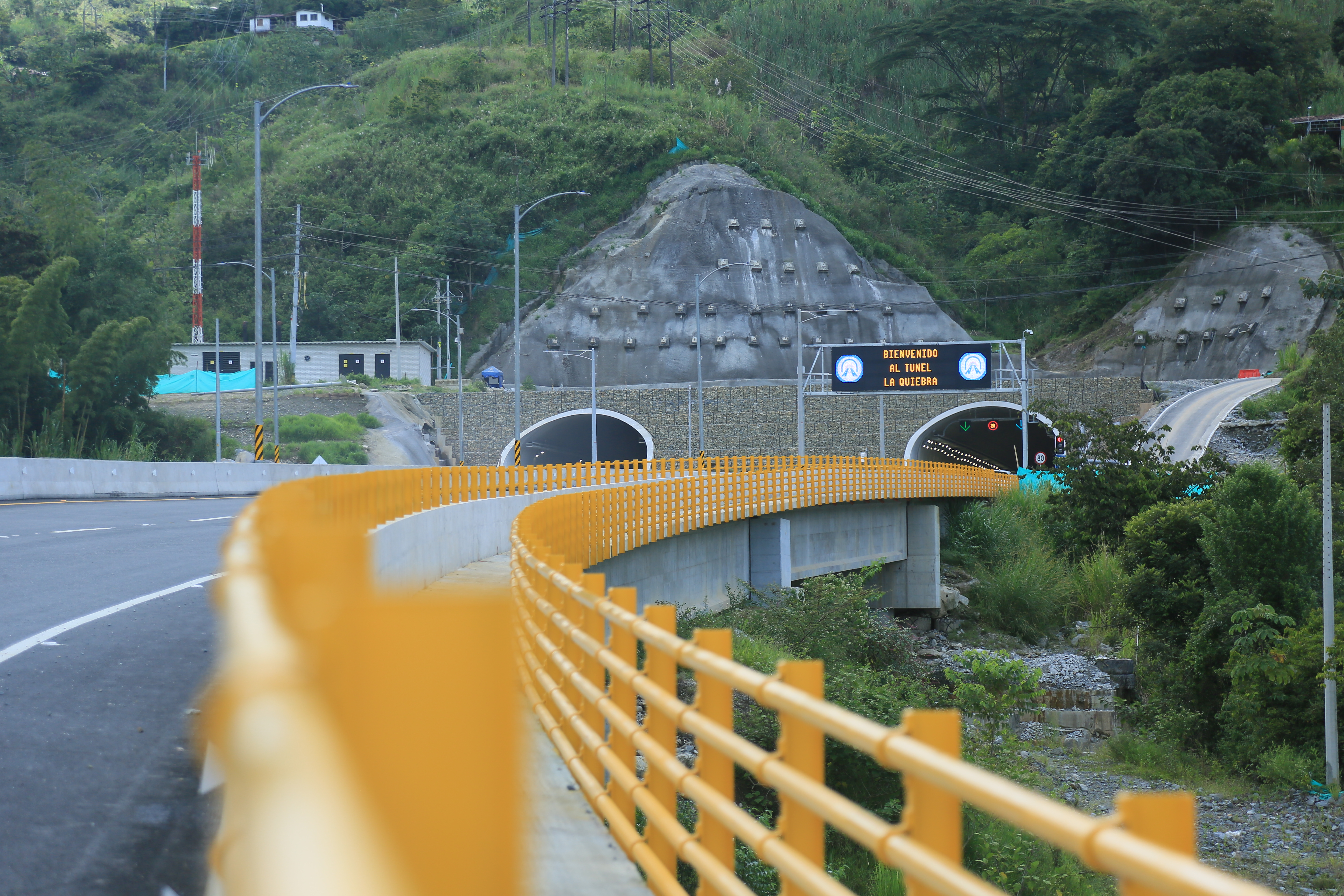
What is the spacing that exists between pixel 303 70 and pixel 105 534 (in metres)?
145

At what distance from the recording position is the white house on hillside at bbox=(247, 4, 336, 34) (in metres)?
167

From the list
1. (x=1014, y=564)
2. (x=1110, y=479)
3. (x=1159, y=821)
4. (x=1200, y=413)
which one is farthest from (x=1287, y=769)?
(x=1200, y=413)

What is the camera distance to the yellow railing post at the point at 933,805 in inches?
97.4

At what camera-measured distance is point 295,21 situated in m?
170

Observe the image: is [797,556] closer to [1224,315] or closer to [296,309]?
[296,309]

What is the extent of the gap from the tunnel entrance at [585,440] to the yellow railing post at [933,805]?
70.0 m

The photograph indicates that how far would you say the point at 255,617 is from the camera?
299 centimetres

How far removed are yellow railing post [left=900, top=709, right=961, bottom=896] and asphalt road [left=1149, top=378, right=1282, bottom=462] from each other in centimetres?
5355

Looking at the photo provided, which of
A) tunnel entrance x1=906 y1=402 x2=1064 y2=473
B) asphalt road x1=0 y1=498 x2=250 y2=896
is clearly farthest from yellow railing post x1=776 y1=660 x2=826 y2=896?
tunnel entrance x1=906 y1=402 x2=1064 y2=473

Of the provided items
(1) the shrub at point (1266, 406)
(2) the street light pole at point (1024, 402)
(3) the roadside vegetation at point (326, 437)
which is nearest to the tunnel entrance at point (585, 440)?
(3) the roadside vegetation at point (326, 437)

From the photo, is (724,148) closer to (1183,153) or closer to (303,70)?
(1183,153)

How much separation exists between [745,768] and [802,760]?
89.6 inches

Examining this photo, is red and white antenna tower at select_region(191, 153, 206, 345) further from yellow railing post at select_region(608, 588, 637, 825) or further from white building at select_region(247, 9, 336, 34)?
white building at select_region(247, 9, 336, 34)

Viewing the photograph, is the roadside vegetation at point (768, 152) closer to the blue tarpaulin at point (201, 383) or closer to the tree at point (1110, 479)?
the blue tarpaulin at point (201, 383)
